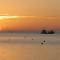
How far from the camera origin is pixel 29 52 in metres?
0.81

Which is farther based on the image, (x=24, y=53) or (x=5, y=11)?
(x=5, y=11)

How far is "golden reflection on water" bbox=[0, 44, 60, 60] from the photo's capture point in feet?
2.62

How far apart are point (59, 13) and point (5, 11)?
326 mm

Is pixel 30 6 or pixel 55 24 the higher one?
pixel 30 6

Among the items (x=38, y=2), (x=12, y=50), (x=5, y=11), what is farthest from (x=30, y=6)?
(x=12, y=50)

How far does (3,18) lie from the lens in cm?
86

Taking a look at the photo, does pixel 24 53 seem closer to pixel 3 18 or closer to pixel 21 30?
pixel 21 30

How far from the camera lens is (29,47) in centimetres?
81

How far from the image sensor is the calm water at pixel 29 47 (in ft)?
2.63

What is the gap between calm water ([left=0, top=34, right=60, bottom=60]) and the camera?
80cm

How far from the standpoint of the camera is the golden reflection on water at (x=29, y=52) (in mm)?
799

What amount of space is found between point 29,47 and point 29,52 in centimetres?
3

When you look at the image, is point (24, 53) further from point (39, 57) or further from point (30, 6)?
point (30, 6)

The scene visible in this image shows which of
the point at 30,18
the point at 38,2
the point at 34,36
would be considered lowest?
the point at 34,36
